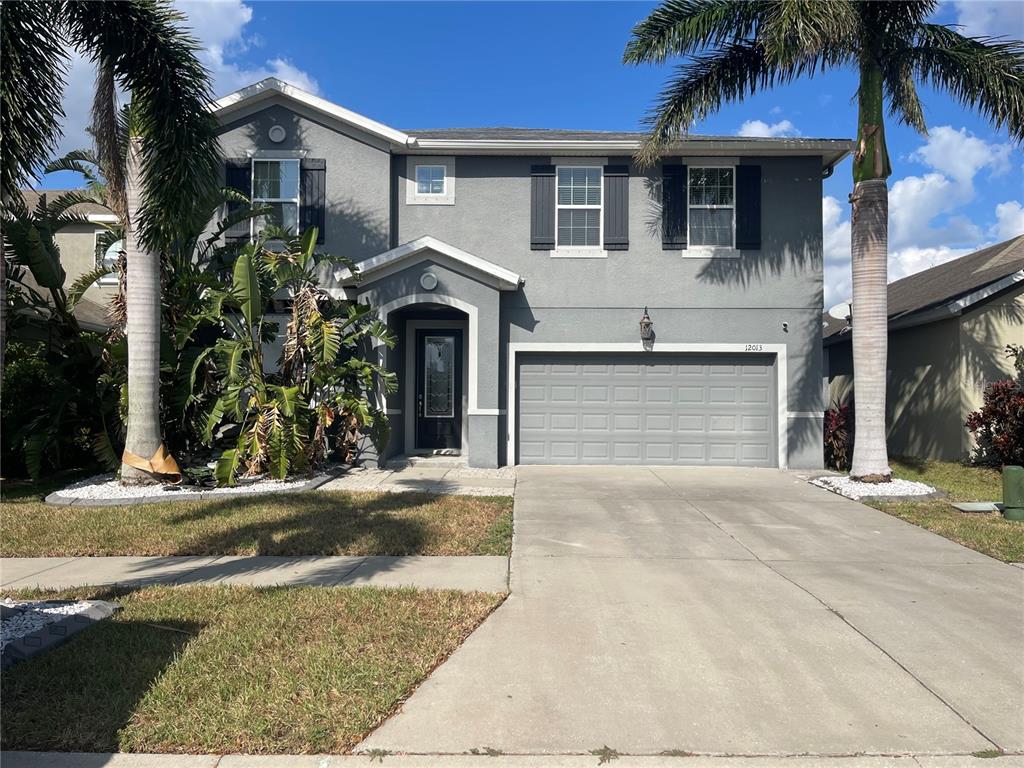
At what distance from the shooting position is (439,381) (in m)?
13.8

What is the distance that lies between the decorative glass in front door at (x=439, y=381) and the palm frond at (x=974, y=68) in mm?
9285

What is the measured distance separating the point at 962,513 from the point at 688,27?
27.2 feet

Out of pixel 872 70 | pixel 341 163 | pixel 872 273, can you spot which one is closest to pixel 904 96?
pixel 872 70

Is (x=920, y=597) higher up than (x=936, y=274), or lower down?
lower down

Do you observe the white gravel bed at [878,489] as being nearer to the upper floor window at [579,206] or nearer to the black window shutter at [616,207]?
the black window shutter at [616,207]

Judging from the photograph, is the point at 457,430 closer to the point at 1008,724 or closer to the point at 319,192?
the point at 319,192

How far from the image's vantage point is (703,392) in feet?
43.2

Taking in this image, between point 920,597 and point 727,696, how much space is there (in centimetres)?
271

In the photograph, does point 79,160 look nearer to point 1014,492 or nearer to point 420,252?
point 420,252

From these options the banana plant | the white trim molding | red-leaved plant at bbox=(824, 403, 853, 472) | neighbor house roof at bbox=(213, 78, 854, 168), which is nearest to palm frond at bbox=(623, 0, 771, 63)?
neighbor house roof at bbox=(213, 78, 854, 168)

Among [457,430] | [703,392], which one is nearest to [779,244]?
[703,392]

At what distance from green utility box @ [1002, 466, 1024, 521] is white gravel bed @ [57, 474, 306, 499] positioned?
379 inches

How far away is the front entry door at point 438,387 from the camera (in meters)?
13.8

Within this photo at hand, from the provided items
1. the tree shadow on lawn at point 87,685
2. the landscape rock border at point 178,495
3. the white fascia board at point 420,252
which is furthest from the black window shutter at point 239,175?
the tree shadow on lawn at point 87,685
